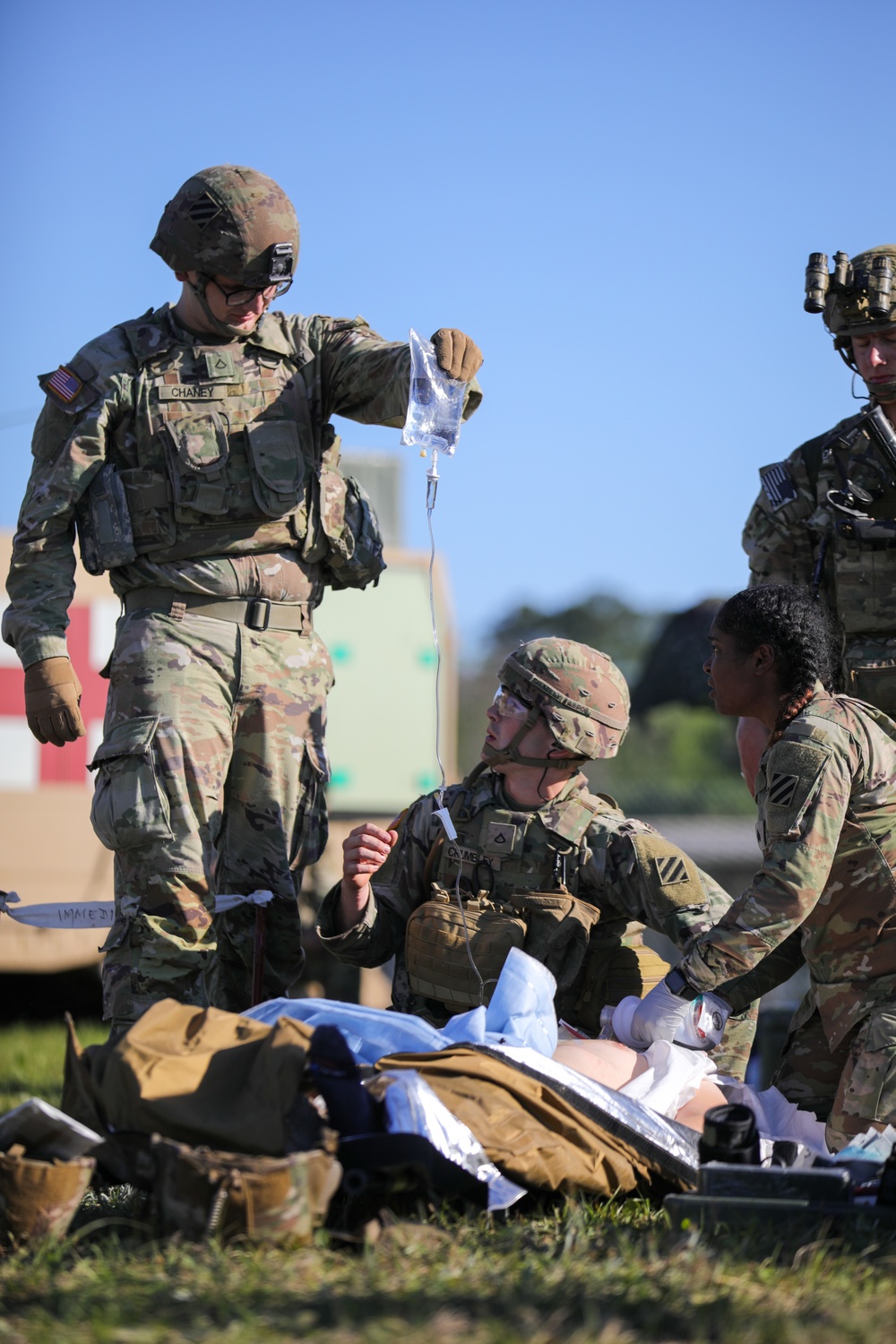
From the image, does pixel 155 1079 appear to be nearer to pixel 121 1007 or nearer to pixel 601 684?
pixel 121 1007

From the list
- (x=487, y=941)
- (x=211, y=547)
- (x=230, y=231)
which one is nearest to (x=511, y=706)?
(x=487, y=941)

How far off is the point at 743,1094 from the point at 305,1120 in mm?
1595

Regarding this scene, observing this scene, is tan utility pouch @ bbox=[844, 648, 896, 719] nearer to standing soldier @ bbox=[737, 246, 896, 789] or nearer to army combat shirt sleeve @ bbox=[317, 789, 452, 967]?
standing soldier @ bbox=[737, 246, 896, 789]

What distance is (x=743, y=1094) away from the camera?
412 cm

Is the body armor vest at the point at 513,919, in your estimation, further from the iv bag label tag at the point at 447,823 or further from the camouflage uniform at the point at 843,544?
the camouflage uniform at the point at 843,544

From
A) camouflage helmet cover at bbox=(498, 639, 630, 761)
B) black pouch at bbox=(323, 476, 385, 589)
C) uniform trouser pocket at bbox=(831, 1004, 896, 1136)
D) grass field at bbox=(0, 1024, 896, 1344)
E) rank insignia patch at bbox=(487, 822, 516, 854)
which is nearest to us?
grass field at bbox=(0, 1024, 896, 1344)

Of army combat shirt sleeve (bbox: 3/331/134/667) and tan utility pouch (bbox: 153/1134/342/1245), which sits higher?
army combat shirt sleeve (bbox: 3/331/134/667)

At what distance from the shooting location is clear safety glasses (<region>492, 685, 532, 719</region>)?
192 inches

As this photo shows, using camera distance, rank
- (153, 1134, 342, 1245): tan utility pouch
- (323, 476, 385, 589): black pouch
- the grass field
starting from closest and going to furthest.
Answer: the grass field
(153, 1134, 342, 1245): tan utility pouch
(323, 476, 385, 589): black pouch

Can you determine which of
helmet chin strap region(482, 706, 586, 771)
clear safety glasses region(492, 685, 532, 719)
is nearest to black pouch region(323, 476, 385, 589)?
clear safety glasses region(492, 685, 532, 719)

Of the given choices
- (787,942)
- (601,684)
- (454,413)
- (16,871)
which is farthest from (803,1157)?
(16,871)

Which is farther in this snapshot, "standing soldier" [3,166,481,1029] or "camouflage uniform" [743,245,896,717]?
"camouflage uniform" [743,245,896,717]

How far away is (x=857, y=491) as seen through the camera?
533 cm

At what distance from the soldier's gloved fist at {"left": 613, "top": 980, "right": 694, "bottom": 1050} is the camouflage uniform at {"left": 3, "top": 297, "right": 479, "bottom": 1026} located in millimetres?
1271
